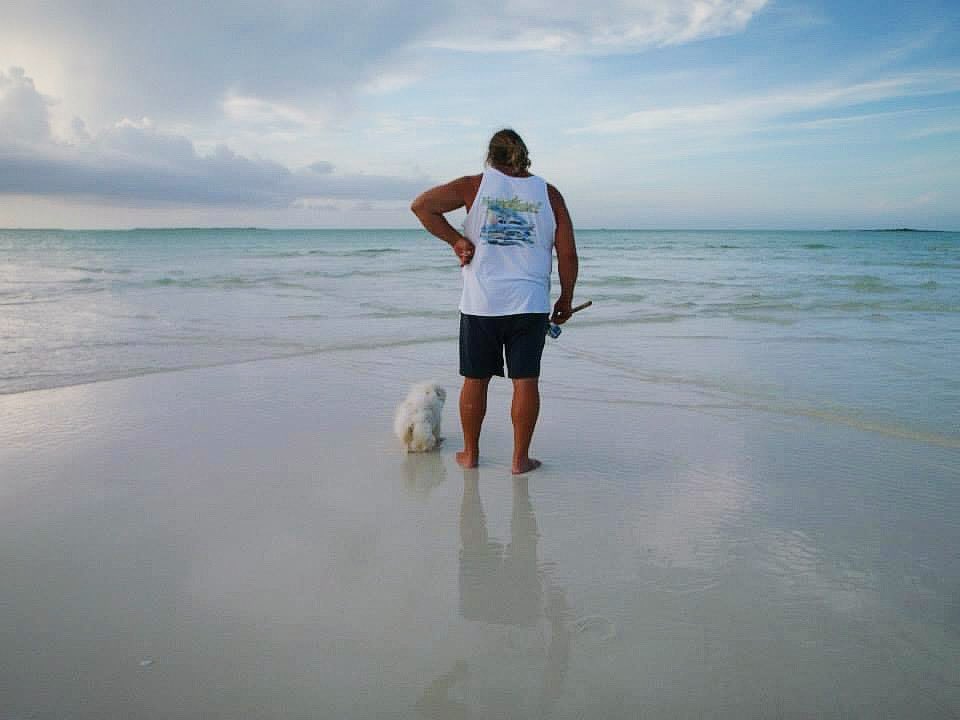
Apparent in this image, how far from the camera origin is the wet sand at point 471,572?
223 cm

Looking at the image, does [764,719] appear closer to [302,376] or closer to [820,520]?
[820,520]

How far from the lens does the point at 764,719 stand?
2.11 m

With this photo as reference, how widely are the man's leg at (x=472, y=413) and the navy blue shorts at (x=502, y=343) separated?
0.08m

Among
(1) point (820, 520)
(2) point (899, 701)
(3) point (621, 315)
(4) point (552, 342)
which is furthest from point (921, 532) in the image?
(3) point (621, 315)

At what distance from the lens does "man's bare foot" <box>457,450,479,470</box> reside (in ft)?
14.3

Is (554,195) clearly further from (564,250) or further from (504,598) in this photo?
(504,598)

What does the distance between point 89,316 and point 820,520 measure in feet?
34.8

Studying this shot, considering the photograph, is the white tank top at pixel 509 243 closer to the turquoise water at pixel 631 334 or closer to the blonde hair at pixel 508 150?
the blonde hair at pixel 508 150

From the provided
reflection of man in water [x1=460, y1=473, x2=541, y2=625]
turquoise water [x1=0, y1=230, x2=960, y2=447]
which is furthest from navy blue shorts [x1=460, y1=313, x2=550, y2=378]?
turquoise water [x1=0, y1=230, x2=960, y2=447]

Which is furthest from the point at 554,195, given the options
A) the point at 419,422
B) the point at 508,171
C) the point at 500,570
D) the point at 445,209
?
the point at 500,570

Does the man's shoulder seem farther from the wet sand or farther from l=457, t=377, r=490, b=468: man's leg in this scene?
the wet sand

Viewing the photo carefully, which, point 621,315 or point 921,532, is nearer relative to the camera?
point 921,532

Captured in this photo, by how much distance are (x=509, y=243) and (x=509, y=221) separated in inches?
4.8

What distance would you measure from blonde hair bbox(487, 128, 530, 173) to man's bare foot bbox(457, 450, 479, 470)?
1766 millimetres
